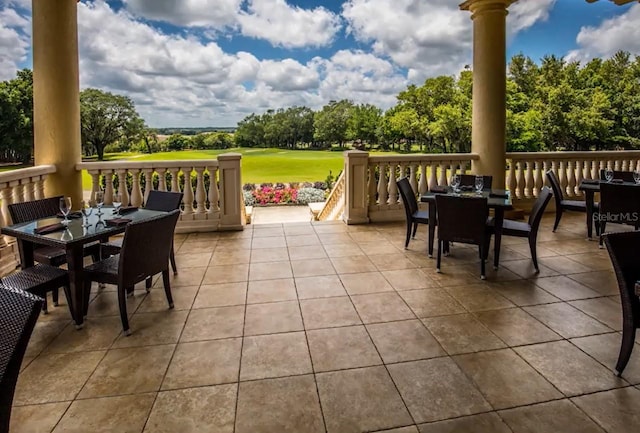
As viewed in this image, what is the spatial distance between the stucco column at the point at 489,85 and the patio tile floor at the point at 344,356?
8.22ft

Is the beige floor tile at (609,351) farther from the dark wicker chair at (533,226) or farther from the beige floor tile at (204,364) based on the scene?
the beige floor tile at (204,364)

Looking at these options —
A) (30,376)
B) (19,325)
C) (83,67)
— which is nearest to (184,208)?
(83,67)

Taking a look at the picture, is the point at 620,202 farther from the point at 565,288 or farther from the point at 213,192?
the point at 213,192

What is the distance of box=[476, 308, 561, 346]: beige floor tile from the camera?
2675 millimetres

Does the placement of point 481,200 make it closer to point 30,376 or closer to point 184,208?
point 30,376

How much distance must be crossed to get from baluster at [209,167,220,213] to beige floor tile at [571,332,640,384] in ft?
15.1

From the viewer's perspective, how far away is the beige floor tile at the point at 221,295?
3344 millimetres

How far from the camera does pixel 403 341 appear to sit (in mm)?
2670

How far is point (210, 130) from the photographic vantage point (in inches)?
431

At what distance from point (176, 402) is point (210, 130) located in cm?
971

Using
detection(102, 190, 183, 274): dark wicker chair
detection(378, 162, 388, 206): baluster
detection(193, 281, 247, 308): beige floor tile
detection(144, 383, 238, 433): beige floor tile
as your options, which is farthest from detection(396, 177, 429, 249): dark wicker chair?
detection(144, 383, 238, 433): beige floor tile

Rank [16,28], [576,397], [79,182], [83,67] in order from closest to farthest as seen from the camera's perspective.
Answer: [576,397], [79,182], [83,67], [16,28]

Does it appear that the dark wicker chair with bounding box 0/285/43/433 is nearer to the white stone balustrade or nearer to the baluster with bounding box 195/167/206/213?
the white stone balustrade

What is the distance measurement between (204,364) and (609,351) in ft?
8.03
